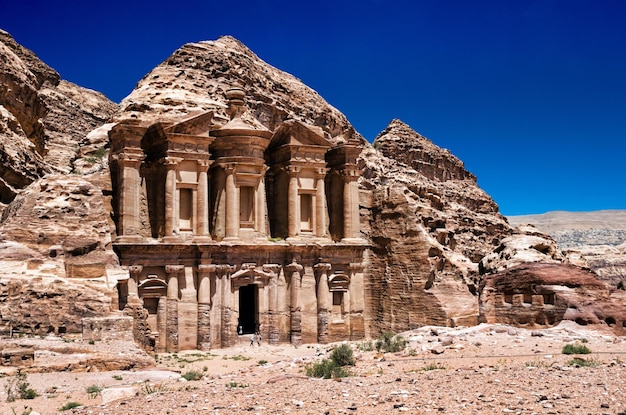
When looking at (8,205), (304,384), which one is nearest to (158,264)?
(8,205)

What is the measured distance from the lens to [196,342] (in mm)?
32031

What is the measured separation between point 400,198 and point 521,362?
20.7m

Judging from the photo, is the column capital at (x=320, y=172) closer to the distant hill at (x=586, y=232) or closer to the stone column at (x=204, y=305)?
the stone column at (x=204, y=305)

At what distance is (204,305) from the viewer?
3238 centimetres

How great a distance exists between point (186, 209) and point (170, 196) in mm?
1436

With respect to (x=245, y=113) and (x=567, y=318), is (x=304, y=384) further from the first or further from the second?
(x=245, y=113)

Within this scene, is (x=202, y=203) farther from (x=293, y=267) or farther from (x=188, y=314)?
(x=293, y=267)

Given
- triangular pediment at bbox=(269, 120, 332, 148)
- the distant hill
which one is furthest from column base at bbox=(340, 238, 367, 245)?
the distant hill

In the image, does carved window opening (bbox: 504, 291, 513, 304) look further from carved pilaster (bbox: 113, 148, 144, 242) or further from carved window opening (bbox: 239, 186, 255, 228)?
carved pilaster (bbox: 113, 148, 144, 242)

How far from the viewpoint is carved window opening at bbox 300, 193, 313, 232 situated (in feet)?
120

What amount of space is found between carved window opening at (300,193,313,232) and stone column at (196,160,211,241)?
5896mm

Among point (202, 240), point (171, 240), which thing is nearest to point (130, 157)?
point (171, 240)

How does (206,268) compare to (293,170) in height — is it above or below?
below

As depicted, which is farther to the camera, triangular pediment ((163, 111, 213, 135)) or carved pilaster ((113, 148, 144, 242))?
triangular pediment ((163, 111, 213, 135))
